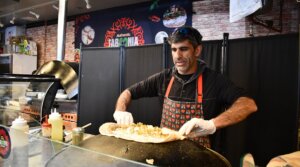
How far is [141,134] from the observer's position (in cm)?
132

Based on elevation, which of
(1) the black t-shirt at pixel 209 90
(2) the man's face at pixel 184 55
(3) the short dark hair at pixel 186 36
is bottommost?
(1) the black t-shirt at pixel 209 90

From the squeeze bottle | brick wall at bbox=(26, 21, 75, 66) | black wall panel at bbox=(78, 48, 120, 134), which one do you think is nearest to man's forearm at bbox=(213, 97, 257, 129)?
the squeeze bottle

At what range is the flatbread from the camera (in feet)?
3.98

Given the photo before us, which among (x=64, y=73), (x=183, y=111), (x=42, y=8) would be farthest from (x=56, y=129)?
(x=42, y=8)

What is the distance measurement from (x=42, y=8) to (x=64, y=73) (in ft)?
8.50

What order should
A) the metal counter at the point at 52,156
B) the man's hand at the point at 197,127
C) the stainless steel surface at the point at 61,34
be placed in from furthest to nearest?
1. the stainless steel surface at the point at 61,34
2. the man's hand at the point at 197,127
3. the metal counter at the point at 52,156

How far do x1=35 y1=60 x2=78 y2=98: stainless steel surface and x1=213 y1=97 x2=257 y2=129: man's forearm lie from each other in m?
3.06

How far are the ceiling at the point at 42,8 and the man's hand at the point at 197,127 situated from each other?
402 centimetres

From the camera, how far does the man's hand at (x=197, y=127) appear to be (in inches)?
55.6

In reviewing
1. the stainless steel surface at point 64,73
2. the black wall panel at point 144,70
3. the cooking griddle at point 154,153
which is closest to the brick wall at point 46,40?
the stainless steel surface at point 64,73

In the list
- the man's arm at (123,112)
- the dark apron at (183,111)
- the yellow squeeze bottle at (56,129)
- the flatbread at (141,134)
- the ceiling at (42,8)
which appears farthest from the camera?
the ceiling at (42,8)

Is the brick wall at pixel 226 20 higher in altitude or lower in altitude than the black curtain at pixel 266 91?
higher

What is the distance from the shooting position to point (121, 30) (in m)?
5.36

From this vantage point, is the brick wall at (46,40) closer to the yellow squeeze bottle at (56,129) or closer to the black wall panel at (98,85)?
the black wall panel at (98,85)
